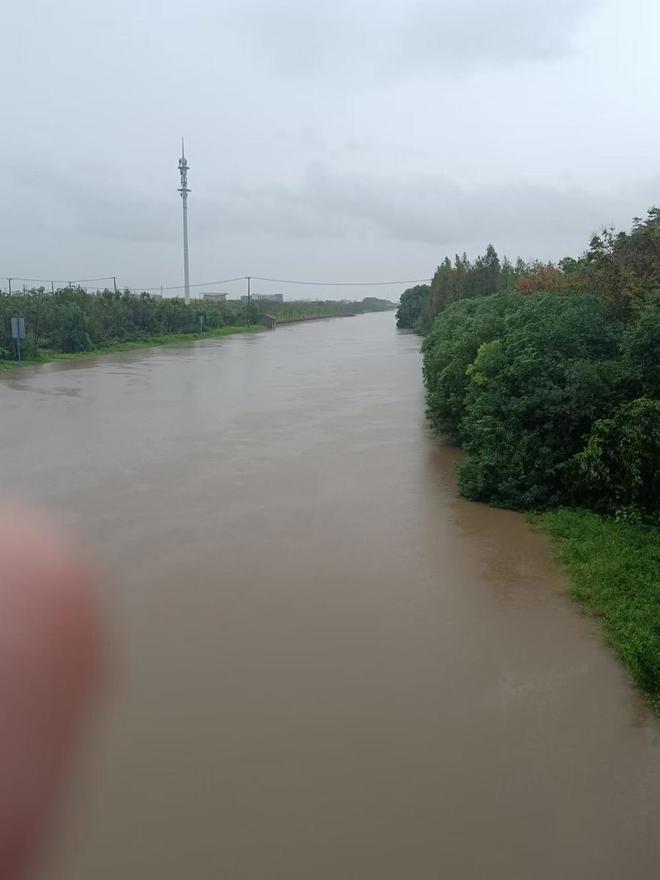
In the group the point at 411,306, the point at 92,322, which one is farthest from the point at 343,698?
the point at 411,306

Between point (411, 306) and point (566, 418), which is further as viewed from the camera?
point (411, 306)

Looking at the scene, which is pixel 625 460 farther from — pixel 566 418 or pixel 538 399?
pixel 538 399

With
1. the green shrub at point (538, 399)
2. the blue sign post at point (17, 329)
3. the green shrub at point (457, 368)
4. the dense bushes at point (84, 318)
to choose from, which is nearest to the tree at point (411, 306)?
the dense bushes at point (84, 318)

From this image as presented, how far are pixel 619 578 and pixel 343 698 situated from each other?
2.44 m

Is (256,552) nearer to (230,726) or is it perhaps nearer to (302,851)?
(230,726)

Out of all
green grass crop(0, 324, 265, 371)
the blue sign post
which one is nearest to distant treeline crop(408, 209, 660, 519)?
the blue sign post

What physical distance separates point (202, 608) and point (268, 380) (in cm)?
1462

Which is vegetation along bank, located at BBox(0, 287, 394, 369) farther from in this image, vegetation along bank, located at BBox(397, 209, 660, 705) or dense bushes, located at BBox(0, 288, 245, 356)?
vegetation along bank, located at BBox(397, 209, 660, 705)

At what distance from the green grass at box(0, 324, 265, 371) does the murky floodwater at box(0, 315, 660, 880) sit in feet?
50.0

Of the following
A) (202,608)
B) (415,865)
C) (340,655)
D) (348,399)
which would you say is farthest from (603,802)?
(348,399)

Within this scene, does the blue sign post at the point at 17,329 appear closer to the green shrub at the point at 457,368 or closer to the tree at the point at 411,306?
the green shrub at the point at 457,368

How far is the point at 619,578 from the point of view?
206 inches

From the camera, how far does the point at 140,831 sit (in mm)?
3035

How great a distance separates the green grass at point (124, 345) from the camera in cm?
2250
